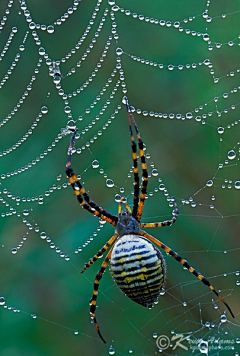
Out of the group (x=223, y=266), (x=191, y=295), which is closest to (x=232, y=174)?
(x=223, y=266)

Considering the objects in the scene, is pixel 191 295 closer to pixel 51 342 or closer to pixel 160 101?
pixel 51 342

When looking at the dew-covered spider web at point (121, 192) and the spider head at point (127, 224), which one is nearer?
the spider head at point (127, 224)

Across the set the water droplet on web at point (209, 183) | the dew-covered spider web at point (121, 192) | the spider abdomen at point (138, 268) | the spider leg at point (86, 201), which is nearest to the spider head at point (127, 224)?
the spider leg at point (86, 201)

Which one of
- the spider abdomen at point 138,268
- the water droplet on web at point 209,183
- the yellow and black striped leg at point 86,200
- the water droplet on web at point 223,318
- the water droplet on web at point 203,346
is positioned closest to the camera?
the spider abdomen at point 138,268

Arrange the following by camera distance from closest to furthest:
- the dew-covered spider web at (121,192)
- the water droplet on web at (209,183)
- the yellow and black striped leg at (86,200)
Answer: the yellow and black striped leg at (86,200) < the water droplet on web at (209,183) < the dew-covered spider web at (121,192)

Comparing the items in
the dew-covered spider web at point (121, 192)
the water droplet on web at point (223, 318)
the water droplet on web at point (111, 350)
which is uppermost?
the dew-covered spider web at point (121, 192)

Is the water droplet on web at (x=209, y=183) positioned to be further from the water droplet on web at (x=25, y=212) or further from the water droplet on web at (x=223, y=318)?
the water droplet on web at (x=25, y=212)

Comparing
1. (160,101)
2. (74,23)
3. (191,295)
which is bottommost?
(191,295)
